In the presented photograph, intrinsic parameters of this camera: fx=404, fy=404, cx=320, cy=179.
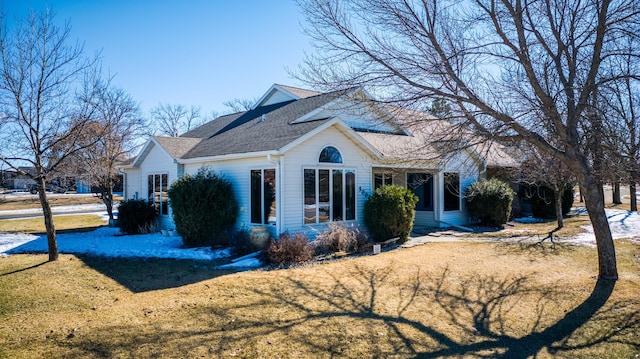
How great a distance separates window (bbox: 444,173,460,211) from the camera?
17.8 m

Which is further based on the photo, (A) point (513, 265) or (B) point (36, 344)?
(A) point (513, 265)

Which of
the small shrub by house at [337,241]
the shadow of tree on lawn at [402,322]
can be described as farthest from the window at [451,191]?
the shadow of tree on lawn at [402,322]

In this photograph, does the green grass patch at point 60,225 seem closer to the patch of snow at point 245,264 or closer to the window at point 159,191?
the window at point 159,191

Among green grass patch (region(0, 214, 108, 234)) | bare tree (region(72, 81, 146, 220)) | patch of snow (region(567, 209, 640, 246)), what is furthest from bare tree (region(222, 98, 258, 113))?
patch of snow (region(567, 209, 640, 246))

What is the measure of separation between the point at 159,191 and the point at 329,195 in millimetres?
7823

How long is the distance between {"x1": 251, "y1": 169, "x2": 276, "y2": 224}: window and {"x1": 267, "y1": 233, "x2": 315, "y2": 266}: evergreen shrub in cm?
202

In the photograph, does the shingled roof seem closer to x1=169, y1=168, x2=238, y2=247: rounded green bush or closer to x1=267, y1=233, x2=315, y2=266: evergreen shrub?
x1=169, y1=168, x2=238, y2=247: rounded green bush

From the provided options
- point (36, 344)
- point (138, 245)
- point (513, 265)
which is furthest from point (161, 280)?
Result: point (513, 265)

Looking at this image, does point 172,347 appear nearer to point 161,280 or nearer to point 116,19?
point 161,280

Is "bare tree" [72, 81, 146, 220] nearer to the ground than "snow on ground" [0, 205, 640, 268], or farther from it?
farther from it

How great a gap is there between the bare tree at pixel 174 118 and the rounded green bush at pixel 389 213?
4073cm

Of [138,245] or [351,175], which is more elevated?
[351,175]

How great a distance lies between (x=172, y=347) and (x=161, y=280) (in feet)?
12.7

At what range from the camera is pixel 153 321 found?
605 cm
